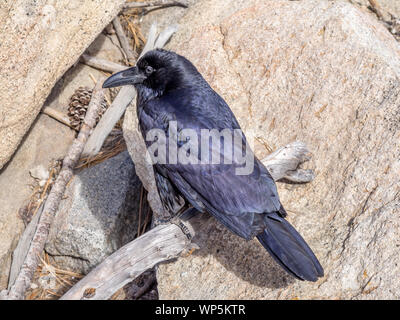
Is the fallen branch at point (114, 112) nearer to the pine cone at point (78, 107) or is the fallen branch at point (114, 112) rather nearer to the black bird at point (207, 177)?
the pine cone at point (78, 107)

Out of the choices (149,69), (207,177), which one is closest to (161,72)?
(149,69)

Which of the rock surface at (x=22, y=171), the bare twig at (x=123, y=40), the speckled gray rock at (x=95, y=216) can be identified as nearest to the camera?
the speckled gray rock at (x=95, y=216)

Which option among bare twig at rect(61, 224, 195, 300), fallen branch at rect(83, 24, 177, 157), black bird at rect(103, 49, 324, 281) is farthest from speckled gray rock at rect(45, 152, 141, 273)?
bare twig at rect(61, 224, 195, 300)

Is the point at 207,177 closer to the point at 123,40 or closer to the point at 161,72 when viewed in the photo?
the point at 161,72

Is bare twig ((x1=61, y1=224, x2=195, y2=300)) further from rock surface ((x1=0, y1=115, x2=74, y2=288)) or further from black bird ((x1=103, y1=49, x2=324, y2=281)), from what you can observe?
rock surface ((x1=0, y1=115, x2=74, y2=288))

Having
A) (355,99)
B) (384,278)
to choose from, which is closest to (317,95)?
(355,99)

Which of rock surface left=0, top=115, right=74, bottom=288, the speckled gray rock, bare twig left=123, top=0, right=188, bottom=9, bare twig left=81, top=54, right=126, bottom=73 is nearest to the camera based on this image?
the speckled gray rock

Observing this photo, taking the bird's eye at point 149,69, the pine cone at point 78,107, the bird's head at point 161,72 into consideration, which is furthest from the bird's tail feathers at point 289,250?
the pine cone at point 78,107
